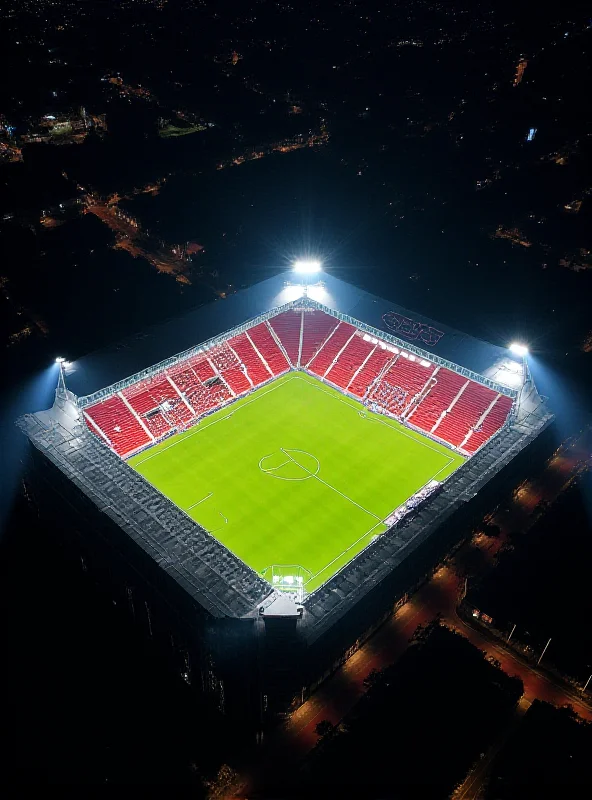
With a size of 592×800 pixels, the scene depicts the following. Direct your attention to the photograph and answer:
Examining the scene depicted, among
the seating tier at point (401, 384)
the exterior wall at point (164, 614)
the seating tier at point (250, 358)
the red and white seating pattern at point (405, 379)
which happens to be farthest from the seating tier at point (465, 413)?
the exterior wall at point (164, 614)

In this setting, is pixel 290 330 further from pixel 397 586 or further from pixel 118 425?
pixel 397 586

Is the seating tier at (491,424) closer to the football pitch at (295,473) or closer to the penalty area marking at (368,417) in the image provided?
the football pitch at (295,473)

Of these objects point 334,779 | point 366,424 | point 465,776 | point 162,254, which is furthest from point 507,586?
point 162,254

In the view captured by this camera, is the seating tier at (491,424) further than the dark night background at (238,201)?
Yes

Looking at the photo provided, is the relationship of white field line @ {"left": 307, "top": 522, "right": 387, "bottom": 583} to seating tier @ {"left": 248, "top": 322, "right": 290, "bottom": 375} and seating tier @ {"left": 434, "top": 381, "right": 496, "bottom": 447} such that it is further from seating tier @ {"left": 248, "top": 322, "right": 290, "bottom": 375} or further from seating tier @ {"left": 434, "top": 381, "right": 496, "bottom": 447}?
seating tier @ {"left": 248, "top": 322, "right": 290, "bottom": 375}

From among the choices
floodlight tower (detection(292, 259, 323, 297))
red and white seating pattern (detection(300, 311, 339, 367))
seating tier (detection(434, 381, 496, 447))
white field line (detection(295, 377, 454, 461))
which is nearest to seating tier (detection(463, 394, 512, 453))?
seating tier (detection(434, 381, 496, 447))

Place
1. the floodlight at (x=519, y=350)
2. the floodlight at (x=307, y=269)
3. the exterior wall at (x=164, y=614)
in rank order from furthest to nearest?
the floodlight at (x=307, y=269), the floodlight at (x=519, y=350), the exterior wall at (x=164, y=614)

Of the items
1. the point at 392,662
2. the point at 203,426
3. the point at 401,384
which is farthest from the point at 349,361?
the point at 392,662
